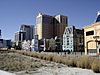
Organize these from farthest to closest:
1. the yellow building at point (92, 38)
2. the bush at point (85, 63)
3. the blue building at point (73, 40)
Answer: the blue building at point (73, 40) < the yellow building at point (92, 38) < the bush at point (85, 63)

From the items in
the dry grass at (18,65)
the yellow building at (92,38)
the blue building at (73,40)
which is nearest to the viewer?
the dry grass at (18,65)

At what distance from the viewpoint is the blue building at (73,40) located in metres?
143

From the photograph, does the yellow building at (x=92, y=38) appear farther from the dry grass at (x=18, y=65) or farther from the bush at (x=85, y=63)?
the bush at (x=85, y=63)

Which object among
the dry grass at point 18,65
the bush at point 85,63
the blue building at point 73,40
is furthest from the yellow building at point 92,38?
the bush at point 85,63

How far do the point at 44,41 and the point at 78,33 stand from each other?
33.1 m

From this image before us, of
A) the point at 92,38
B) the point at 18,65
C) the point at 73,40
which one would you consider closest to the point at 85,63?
the point at 18,65

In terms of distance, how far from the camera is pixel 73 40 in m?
144

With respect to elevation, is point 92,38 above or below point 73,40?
below

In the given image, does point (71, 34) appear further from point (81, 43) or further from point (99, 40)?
point (99, 40)

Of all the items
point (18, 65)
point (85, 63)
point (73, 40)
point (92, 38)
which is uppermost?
point (73, 40)

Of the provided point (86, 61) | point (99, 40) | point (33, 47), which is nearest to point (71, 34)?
point (33, 47)

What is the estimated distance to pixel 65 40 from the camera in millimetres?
151875

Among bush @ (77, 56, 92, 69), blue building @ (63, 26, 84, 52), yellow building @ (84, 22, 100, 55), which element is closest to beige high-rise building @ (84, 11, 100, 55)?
yellow building @ (84, 22, 100, 55)

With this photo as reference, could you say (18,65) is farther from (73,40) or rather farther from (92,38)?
(73,40)
